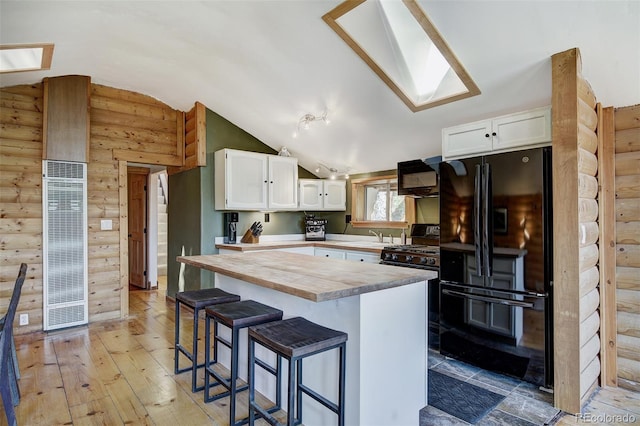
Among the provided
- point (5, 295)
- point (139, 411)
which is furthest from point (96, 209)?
point (139, 411)

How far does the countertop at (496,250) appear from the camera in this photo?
253 centimetres

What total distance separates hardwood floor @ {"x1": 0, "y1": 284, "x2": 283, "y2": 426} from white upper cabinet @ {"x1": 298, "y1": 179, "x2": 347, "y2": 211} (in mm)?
2105

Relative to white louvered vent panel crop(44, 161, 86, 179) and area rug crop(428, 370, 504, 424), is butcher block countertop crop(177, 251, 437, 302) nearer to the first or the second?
area rug crop(428, 370, 504, 424)

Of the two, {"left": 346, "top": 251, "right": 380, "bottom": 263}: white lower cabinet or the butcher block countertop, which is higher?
the butcher block countertop

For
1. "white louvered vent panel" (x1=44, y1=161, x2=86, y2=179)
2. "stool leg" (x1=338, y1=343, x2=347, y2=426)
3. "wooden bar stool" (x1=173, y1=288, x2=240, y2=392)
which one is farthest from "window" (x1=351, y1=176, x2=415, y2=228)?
"white louvered vent panel" (x1=44, y1=161, x2=86, y2=179)

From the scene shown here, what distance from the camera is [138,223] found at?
6047 millimetres

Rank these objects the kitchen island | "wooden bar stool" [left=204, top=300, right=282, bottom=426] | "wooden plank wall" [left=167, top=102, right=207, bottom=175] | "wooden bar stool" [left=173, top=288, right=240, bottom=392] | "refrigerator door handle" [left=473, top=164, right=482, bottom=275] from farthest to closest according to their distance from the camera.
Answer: "wooden plank wall" [left=167, top=102, right=207, bottom=175], "refrigerator door handle" [left=473, top=164, right=482, bottom=275], "wooden bar stool" [left=173, top=288, right=240, bottom=392], "wooden bar stool" [left=204, top=300, right=282, bottom=426], the kitchen island

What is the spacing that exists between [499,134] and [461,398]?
1.91 metres

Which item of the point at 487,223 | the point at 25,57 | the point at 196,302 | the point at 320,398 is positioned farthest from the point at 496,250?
the point at 25,57

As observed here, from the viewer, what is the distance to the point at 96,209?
4039mm

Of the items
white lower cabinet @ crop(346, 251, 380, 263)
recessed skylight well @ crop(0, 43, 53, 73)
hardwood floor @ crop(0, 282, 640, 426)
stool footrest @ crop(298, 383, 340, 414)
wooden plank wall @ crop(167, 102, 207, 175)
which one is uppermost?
recessed skylight well @ crop(0, 43, 53, 73)

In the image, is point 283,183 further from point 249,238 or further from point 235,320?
point 235,320

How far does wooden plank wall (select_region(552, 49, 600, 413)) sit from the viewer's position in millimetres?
2162

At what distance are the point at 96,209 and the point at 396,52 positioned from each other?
357cm
